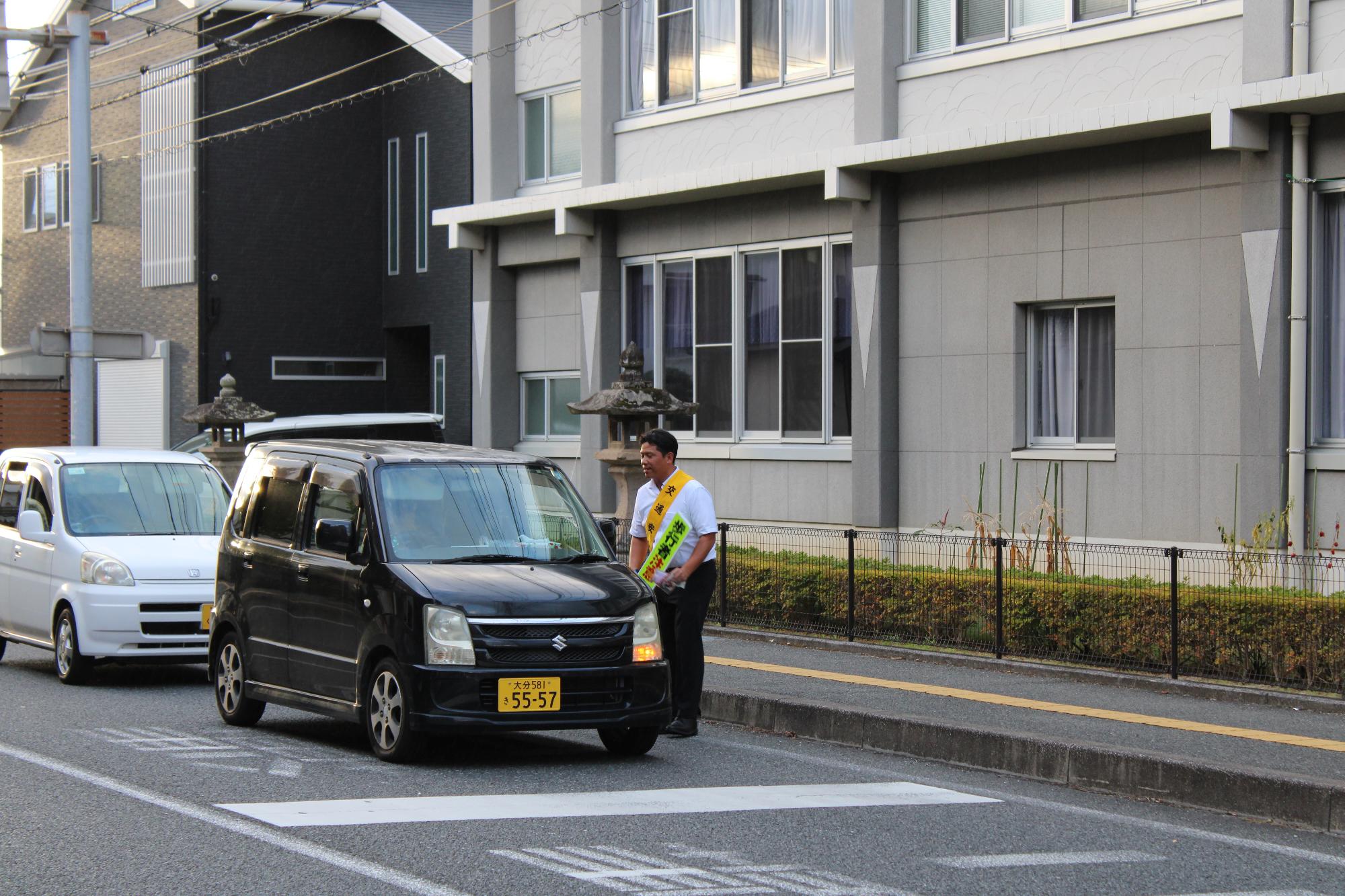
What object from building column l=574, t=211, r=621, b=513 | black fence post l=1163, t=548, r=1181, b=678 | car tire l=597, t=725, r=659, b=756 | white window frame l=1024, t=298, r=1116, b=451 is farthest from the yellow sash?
building column l=574, t=211, r=621, b=513

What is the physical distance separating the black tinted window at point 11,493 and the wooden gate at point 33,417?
23500 mm

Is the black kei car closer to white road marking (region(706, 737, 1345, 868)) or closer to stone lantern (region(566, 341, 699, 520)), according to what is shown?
white road marking (region(706, 737, 1345, 868))

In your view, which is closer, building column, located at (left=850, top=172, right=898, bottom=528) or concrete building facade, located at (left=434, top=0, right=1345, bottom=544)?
concrete building facade, located at (left=434, top=0, right=1345, bottom=544)

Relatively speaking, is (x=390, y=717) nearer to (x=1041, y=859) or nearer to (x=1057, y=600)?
(x=1041, y=859)

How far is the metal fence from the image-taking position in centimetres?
1219

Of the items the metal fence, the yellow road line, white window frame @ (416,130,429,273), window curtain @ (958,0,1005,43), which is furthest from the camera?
white window frame @ (416,130,429,273)

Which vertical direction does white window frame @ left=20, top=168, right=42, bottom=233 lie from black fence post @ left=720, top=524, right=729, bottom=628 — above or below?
above

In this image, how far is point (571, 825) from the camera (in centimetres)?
786

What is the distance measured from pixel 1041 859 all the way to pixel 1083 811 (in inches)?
54.4

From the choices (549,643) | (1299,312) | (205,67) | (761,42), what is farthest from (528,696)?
(205,67)

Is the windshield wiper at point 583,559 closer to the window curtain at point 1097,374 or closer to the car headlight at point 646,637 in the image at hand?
the car headlight at point 646,637

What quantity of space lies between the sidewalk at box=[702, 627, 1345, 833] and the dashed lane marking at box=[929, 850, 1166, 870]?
1399 millimetres

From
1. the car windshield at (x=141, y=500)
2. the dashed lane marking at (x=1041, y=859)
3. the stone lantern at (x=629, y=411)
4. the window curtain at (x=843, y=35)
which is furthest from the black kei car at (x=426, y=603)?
the window curtain at (x=843, y=35)

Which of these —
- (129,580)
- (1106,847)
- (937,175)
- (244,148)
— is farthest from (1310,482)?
(244,148)
